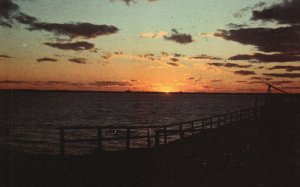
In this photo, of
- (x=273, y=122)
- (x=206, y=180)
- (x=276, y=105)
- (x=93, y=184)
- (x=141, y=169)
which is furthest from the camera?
(x=276, y=105)

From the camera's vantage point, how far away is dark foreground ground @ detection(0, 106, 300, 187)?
34.3ft

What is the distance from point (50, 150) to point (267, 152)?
1982 centimetres

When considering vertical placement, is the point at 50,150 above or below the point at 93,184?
below

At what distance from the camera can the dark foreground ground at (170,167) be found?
1046cm

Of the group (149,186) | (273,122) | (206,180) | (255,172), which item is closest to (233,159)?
(255,172)

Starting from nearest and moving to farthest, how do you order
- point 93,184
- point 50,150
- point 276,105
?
1. point 93,184
2. point 276,105
3. point 50,150

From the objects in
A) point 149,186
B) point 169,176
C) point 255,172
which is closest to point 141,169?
point 169,176

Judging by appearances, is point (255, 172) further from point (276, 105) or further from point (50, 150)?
point (50, 150)

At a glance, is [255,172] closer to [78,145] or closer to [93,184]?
[93,184]

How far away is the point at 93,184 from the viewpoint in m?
9.84

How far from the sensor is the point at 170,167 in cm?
1262

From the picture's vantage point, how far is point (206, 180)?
11.0 metres

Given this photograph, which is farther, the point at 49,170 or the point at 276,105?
the point at 276,105

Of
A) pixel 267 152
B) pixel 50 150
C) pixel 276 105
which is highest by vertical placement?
pixel 276 105
